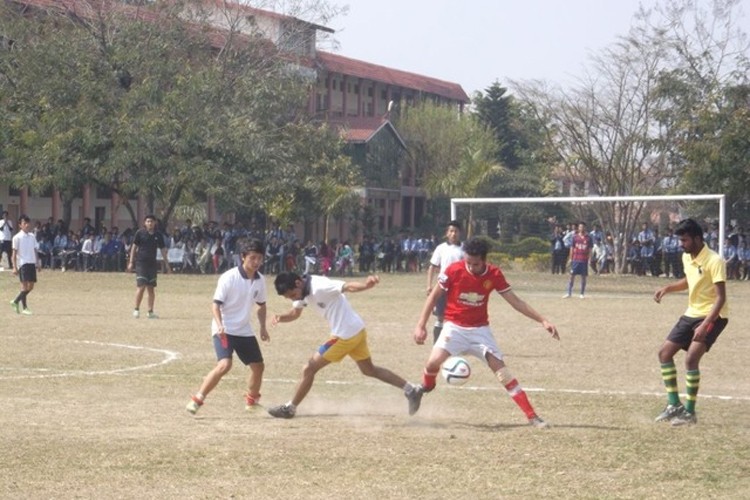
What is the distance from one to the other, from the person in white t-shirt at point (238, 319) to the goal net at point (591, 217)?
24.2 m

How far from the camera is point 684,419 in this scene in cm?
1166

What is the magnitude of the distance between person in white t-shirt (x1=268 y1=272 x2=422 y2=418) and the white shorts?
1.88 ft

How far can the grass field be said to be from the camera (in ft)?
29.2

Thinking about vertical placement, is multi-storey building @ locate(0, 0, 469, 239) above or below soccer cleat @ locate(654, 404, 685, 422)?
above

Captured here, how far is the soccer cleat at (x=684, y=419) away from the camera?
11581 mm

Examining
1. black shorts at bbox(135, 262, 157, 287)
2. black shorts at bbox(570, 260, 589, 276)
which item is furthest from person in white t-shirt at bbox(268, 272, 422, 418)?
black shorts at bbox(570, 260, 589, 276)

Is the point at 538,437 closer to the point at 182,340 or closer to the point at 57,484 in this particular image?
the point at 57,484

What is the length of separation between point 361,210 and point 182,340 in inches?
1702

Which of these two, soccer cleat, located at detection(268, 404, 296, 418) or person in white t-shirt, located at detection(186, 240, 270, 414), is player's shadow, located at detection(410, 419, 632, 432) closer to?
soccer cleat, located at detection(268, 404, 296, 418)

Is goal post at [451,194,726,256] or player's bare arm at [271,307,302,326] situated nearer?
player's bare arm at [271,307,302,326]

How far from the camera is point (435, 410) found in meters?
12.5

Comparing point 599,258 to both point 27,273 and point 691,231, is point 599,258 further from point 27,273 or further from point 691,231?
point 691,231

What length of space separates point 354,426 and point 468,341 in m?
1.22

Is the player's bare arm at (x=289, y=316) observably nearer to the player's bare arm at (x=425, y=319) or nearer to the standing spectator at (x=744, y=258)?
the player's bare arm at (x=425, y=319)
